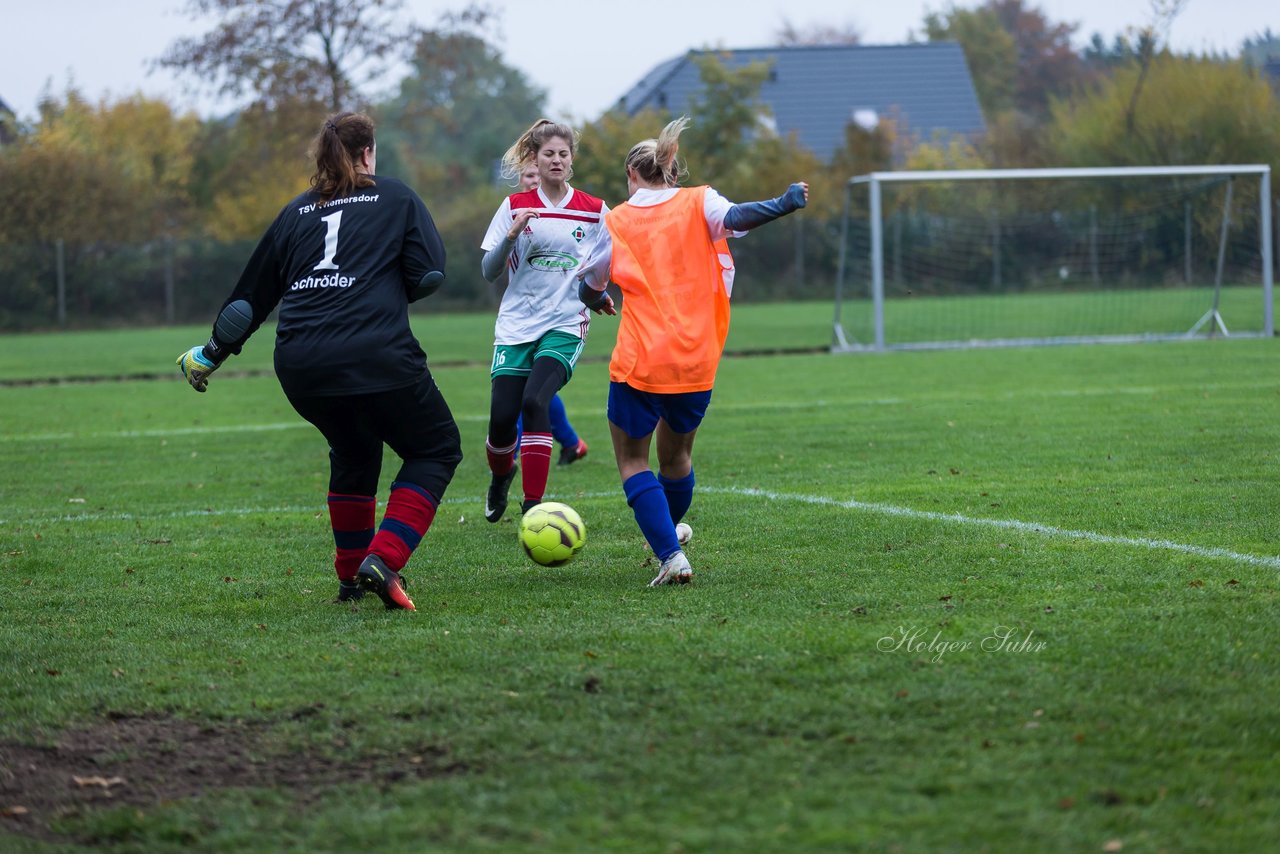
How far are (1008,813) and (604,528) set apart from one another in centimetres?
407

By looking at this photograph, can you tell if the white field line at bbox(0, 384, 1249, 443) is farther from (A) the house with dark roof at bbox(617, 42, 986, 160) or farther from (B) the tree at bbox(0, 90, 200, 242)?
(A) the house with dark roof at bbox(617, 42, 986, 160)

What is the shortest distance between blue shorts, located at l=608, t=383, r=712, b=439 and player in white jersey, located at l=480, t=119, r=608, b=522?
154cm

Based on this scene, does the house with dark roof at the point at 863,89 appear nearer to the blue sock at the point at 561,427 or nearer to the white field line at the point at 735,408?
the white field line at the point at 735,408

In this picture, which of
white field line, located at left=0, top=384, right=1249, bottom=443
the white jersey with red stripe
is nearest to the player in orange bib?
the white jersey with red stripe

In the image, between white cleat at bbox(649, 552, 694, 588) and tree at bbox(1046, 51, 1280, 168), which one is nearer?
white cleat at bbox(649, 552, 694, 588)

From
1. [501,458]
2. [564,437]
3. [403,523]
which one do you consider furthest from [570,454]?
[403,523]

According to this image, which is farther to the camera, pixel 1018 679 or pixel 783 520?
pixel 783 520

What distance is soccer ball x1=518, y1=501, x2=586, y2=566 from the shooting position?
17.6ft

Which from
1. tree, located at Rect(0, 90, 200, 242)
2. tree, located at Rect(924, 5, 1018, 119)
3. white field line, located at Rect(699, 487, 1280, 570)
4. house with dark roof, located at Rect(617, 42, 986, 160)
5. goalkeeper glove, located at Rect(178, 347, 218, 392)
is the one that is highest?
tree, located at Rect(924, 5, 1018, 119)

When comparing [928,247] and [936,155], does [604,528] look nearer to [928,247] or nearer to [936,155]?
[928,247]

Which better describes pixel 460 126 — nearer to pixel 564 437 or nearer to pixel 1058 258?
pixel 1058 258

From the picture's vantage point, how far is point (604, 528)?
677 centimetres

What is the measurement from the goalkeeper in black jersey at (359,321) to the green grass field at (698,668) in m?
0.49

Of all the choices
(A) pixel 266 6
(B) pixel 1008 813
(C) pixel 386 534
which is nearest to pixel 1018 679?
(B) pixel 1008 813
